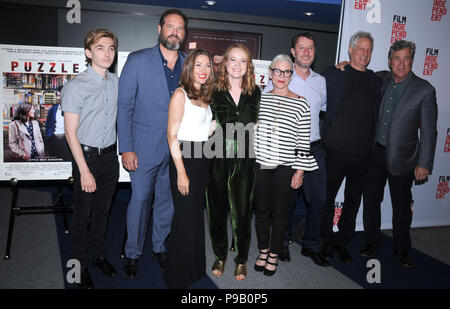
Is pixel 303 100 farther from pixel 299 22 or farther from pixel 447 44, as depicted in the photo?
pixel 299 22

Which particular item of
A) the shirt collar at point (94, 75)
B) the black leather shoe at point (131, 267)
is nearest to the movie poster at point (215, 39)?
Result: the shirt collar at point (94, 75)

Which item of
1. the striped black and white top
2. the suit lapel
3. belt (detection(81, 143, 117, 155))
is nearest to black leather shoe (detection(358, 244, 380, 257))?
the striped black and white top

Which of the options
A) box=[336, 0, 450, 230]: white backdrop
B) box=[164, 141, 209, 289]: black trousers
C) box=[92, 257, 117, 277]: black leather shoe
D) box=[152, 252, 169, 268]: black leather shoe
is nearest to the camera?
box=[164, 141, 209, 289]: black trousers

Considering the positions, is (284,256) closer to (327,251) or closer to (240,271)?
(327,251)

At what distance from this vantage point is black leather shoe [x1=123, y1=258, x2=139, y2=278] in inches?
109

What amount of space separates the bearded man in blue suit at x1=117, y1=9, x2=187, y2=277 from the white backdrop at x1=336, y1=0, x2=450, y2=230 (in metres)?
1.85

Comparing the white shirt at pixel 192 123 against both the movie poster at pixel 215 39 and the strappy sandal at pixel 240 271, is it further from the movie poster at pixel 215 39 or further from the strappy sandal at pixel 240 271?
the movie poster at pixel 215 39

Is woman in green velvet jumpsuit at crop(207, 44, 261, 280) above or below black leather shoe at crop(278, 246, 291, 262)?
above

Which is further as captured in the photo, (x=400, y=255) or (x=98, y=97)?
(x=400, y=255)

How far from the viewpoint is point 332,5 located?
5.47 meters

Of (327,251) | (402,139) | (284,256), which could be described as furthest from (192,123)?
(402,139)

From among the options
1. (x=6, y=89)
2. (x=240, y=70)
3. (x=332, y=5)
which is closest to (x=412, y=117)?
(x=240, y=70)

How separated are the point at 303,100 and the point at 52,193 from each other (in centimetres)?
415

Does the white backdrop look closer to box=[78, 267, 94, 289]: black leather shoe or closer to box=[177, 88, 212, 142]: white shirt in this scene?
box=[177, 88, 212, 142]: white shirt
